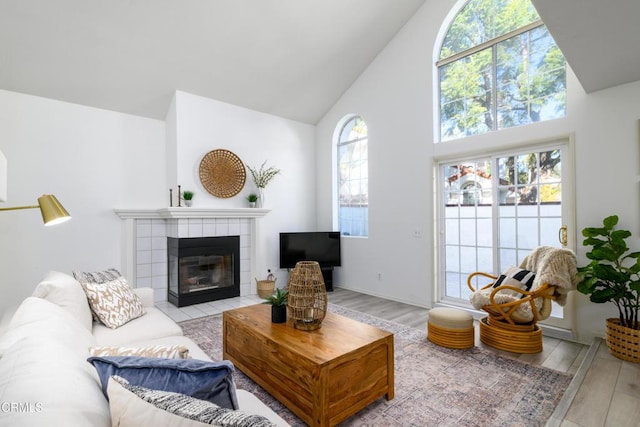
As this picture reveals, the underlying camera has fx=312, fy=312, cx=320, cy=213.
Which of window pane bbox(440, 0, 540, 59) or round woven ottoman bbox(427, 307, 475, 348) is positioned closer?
round woven ottoman bbox(427, 307, 475, 348)

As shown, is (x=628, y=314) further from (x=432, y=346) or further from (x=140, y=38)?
(x=140, y=38)

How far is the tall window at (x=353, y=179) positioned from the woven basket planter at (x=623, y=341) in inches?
118

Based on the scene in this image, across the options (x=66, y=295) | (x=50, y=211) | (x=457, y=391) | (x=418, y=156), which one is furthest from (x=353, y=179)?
(x=50, y=211)

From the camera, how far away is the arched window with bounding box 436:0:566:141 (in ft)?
10.9

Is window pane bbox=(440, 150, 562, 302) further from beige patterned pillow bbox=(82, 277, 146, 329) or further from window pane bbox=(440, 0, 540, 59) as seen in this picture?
beige patterned pillow bbox=(82, 277, 146, 329)

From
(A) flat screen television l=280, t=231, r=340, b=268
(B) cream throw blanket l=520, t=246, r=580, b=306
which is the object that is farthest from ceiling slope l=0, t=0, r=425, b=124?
(B) cream throw blanket l=520, t=246, r=580, b=306

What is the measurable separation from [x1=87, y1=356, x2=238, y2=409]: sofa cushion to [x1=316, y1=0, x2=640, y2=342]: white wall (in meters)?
3.48

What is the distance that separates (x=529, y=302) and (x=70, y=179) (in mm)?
5251

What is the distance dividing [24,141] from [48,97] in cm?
60

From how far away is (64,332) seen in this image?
4.01 feet

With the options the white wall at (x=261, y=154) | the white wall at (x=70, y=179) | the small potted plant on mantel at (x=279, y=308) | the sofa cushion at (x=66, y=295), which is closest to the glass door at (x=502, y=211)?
the white wall at (x=261, y=154)

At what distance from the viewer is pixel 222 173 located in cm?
467

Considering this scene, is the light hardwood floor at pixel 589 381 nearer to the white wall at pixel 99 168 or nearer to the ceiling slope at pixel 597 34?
the white wall at pixel 99 168

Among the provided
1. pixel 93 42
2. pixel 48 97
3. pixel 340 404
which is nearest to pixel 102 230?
pixel 48 97
